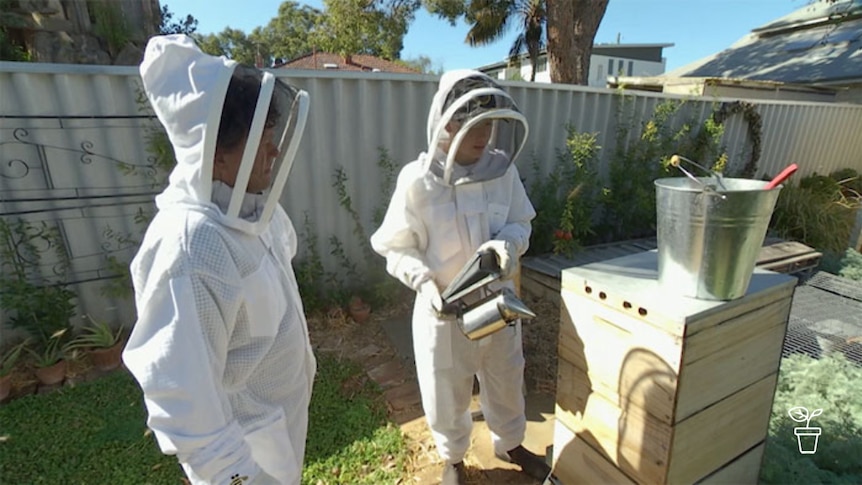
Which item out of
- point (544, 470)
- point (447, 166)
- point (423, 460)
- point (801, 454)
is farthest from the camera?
point (423, 460)

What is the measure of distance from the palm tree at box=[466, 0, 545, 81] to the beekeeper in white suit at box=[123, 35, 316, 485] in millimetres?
18707

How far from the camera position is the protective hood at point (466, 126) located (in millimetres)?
1901

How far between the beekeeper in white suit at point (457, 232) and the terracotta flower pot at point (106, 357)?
9.36 ft

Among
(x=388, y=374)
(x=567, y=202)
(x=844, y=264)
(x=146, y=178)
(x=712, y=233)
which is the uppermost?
(x=712, y=233)

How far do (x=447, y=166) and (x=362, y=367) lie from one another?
235cm

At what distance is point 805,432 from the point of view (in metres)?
2.30

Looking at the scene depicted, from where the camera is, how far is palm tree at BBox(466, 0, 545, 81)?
59.8ft

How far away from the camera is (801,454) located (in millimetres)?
2199

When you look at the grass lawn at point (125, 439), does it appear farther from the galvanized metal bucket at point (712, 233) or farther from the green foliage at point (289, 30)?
the green foliage at point (289, 30)

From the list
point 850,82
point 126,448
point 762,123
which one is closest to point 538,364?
point 126,448

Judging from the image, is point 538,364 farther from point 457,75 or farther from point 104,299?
point 104,299

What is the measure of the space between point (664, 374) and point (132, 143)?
420 centimetres

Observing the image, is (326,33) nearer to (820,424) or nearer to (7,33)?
(7,33)

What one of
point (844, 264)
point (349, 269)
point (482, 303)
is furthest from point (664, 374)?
point (844, 264)
